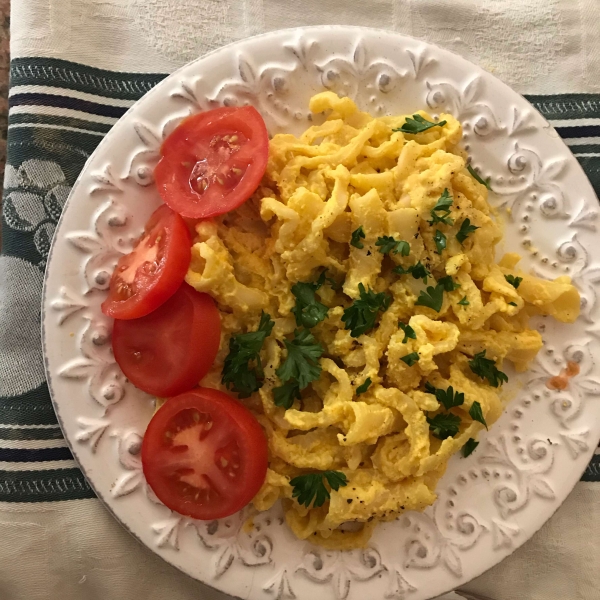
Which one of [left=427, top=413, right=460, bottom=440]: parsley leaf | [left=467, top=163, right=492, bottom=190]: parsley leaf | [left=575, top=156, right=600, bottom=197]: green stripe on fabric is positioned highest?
[left=575, top=156, right=600, bottom=197]: green stripe on fabric

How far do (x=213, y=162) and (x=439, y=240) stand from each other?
923 millimetres

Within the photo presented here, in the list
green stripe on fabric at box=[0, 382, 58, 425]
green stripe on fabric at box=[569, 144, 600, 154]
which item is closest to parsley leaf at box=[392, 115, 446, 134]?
green stripe on fabric at box=[569, 144, 600, 154]

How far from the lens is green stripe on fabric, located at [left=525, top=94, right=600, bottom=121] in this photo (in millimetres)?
2625

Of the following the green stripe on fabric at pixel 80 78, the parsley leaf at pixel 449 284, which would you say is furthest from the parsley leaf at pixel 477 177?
the green stripe on fabric at pixel 80 78

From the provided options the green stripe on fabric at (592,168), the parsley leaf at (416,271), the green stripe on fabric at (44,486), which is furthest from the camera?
the green stripe on fabric at (592,168)

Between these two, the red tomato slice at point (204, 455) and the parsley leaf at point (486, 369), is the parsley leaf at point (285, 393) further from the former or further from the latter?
the parsley leaf at point (486, 369)

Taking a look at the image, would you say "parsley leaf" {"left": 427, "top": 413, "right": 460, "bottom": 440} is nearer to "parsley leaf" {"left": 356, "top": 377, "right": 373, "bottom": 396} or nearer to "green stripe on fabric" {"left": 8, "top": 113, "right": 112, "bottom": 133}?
"parsley leaf" {"left": 356, "top": 377, "right": 373, "bottom": 396}

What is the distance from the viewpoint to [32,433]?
235 centimetres

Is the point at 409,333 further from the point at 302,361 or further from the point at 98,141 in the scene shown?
the point at 98,141

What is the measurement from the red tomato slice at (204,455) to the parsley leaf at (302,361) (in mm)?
236

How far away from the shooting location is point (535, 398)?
2.35 metres

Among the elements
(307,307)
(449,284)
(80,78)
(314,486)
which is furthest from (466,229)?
(80,78)

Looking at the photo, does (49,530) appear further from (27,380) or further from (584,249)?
(584,249)

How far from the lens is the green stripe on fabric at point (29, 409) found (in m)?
2.34
